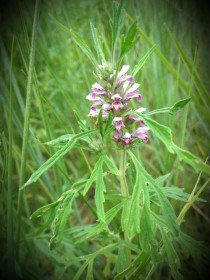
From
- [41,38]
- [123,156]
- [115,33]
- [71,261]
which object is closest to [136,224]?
[123,156]

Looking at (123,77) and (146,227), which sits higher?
(123,77)

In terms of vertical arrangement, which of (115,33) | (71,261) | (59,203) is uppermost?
(115,33)

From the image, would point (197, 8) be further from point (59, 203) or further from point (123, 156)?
point (59, 203)

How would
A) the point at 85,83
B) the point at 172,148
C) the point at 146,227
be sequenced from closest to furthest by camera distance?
the point at 172,148 < the point at 146,227 < the point at 85,83

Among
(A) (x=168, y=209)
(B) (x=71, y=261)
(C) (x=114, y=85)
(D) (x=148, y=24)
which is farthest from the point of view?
(D) (x=148, y=24)

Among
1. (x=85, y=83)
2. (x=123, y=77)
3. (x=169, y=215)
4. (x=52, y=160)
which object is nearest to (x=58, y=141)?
(x=52, y=160)

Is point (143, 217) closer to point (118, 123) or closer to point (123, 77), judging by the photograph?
point (118, 123)

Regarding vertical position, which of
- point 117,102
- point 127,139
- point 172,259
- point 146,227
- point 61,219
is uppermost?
point 117,102

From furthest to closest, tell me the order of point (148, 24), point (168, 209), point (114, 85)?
point (148, 24), point (114, 85), point (168, 209)
